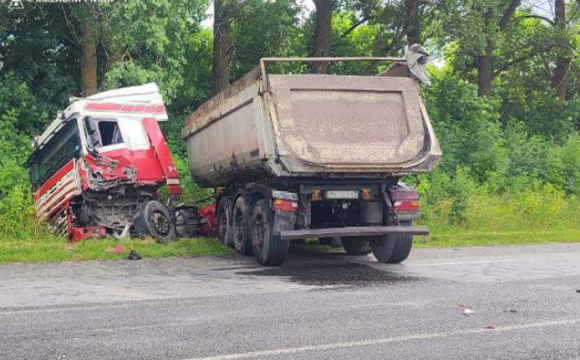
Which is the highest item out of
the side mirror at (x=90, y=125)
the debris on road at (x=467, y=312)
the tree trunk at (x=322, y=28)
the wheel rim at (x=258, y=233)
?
the tree trunk at (x=322, y=28)

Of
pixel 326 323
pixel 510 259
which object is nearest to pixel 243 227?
pixel 510 259

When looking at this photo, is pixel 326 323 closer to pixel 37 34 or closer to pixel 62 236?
pixel 62 236

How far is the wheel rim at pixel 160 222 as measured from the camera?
41.9 feet

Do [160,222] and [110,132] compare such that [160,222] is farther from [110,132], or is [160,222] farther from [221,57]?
[221,57]

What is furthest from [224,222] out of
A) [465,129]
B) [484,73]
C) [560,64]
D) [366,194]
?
[560,64]

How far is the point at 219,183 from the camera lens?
43.9 ft

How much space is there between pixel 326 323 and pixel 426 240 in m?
8.61

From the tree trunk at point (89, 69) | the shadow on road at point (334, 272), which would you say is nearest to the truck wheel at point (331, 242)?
the shadow on road at point (334, 272)

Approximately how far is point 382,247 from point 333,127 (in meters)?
2.21

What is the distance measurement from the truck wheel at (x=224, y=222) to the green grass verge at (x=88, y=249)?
0.57 feet

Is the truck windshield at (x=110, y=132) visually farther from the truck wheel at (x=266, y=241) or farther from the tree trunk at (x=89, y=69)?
the tree trunk at (x=89, y=69)

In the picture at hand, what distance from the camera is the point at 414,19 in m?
23.4

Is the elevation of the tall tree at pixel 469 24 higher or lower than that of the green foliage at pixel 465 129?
higher

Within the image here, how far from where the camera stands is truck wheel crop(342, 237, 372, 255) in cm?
1184
